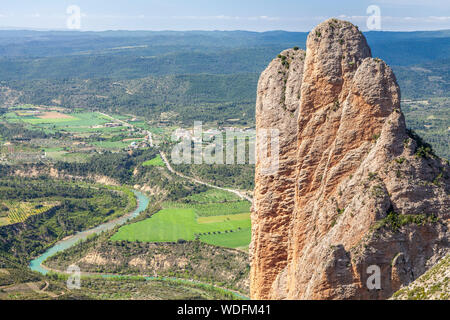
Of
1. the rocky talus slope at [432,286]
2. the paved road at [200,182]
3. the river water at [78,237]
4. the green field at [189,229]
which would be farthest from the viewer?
the paved road at [200,182]

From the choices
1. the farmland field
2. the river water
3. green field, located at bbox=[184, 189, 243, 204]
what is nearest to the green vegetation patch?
the farmland field

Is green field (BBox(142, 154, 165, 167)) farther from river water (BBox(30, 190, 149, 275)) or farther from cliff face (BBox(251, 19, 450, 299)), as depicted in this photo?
cliff face (BBox(251, 19, 450, 299))

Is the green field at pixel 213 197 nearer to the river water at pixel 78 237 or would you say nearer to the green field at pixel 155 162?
the river water at pixel 78 237

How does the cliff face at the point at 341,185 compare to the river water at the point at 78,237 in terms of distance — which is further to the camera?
the river water at the point at 78,237

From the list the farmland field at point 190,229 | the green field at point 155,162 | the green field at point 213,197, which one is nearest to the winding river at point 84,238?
the farmland field at point 190,229
